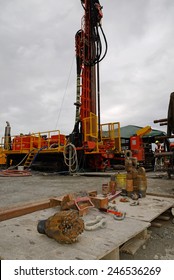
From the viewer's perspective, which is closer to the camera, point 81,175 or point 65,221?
point 65,221

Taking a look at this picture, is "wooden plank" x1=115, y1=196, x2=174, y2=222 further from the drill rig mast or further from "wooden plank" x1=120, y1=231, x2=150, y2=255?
the drill rig mast

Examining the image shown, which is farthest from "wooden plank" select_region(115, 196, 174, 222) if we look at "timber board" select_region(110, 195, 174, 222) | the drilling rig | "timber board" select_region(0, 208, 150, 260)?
the drilling rig

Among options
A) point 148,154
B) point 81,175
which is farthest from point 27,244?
point 148,154

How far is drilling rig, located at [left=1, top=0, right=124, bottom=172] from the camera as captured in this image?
9.88 meters

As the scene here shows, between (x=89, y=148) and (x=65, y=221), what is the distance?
7.57 meters

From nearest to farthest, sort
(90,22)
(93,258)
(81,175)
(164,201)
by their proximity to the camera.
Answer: (93,258) < (164,201) < (81,175) < (90,22)

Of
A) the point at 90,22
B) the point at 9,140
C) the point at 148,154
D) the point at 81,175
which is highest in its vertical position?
the point at 90,22

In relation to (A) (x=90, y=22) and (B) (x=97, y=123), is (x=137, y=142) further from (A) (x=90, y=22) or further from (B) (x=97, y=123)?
(A) (x=90, y=22)

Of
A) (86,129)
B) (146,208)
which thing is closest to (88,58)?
(86,129)

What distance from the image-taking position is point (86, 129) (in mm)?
9688

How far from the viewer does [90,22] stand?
11.0 meters

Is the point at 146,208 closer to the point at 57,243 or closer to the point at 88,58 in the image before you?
the point at 57,243

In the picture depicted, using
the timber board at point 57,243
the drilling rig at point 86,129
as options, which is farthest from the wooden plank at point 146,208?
Result: the drilling rig at point 86,129

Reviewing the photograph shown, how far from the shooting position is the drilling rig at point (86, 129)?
9875 millimetres
